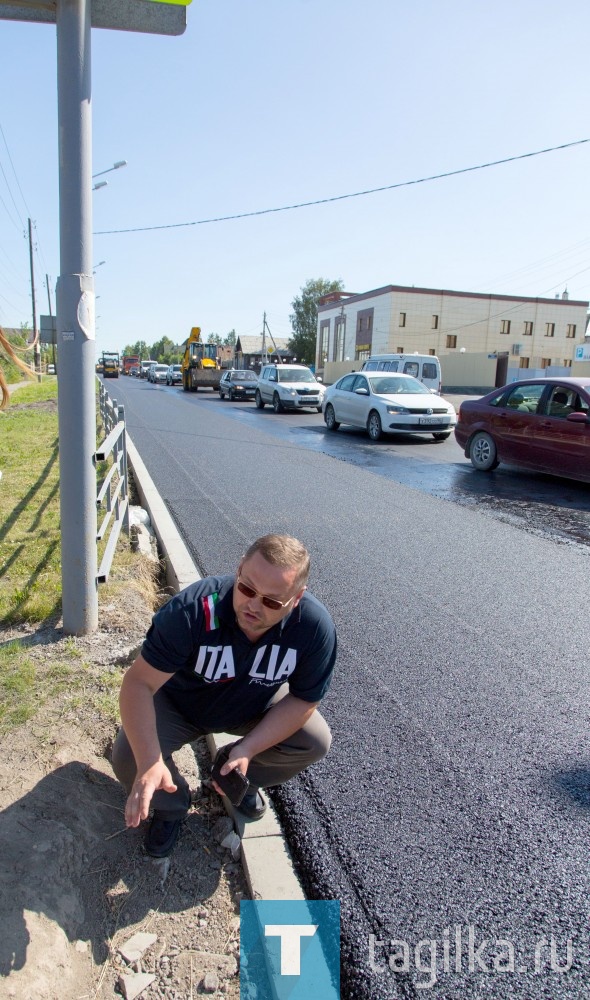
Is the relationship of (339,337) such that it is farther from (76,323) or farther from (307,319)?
(76,323)

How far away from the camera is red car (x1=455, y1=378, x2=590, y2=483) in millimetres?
9508

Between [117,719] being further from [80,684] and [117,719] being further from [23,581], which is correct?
[23,581]

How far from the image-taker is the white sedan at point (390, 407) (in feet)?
49.6

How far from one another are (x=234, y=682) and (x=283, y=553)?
2.04ft

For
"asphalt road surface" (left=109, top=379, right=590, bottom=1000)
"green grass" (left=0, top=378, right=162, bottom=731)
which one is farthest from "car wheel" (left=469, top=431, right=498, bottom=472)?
"green grass" (left=0, top=378, right=162, bottom=731)

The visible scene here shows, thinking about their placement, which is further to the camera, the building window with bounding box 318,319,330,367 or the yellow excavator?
the building window with bounding box 318,319,330,367

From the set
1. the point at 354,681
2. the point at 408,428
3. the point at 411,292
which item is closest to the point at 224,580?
the point at 354,681

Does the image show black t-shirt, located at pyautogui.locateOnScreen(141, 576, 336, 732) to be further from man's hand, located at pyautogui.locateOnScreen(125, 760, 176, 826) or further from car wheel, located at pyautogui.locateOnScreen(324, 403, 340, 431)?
car wheel, located at pyautogui.locateOnScreen(324, 403, 340, 431)

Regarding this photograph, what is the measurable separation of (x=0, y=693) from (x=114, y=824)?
978 millimetres

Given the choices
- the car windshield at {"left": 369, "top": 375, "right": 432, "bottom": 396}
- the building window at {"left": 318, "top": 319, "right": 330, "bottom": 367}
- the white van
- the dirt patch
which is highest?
the building window at {"left": 318, "top": 319, "right": 330, "bottom": 367}

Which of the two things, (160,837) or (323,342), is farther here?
(323,342)

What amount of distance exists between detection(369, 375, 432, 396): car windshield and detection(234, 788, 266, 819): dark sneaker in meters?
13.8

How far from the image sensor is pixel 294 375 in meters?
25.0

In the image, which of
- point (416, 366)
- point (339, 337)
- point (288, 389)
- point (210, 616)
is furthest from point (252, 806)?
point (339, 337)
